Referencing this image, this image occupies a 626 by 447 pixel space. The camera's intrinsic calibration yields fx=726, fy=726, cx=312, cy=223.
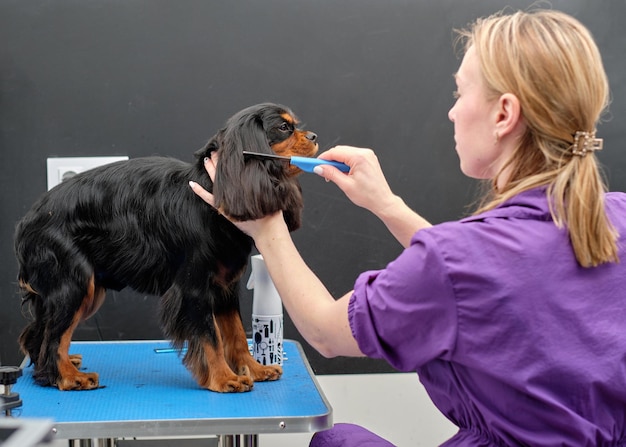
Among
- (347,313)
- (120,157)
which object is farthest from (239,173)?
(120,157)

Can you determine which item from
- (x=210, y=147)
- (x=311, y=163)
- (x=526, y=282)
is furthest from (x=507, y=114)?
(x=210, y=147)

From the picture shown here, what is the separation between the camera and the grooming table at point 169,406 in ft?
4.46

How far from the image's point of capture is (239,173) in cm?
149

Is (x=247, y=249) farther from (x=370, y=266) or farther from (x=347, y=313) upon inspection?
(x=370, y=266)

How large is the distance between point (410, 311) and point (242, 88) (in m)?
1.38

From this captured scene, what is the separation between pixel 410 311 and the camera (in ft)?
3.45

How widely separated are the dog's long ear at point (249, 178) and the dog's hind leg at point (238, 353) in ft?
1.10

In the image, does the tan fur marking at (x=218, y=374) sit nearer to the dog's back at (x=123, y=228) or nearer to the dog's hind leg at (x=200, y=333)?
the dog's hind leg at (x=200, y=333)

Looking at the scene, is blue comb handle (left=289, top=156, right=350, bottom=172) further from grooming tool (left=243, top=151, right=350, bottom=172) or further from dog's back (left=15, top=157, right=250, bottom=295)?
dog's back (left=15, top=157, right=250, bottom=295)

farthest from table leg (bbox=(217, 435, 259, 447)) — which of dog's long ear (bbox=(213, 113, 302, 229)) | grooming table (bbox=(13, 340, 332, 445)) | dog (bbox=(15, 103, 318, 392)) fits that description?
dog's long ear (bbox=(213, 113, 302, 229))

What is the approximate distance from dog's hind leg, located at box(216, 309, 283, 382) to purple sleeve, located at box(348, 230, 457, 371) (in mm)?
622

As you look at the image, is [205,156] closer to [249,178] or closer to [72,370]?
[249,178]

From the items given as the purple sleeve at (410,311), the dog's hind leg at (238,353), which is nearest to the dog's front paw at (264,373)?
the dog's hind leg at (238,353)

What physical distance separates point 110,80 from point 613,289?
1.67 metres
